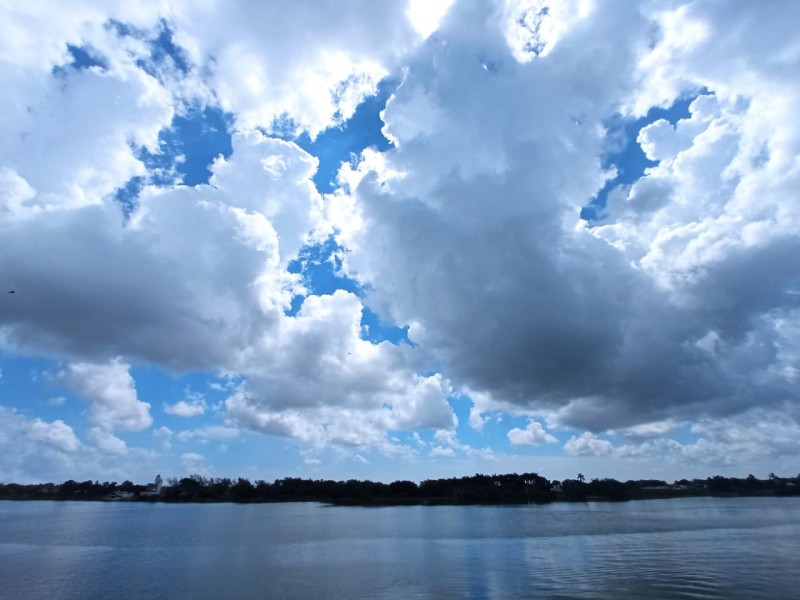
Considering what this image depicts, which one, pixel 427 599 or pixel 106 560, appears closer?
pixel 427 599

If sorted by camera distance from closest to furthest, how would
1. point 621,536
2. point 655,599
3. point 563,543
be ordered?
point 655,599, point 563,543, point 621,536

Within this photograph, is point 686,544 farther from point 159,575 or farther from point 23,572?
point 23,572

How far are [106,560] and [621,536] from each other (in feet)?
202

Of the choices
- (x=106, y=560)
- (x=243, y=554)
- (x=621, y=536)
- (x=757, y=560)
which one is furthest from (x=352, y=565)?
(x=621, y=536)

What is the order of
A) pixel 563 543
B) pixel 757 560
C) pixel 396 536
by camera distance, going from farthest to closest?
1. pixel 396 536
2. pixel 563 543
3. pixel 757 560

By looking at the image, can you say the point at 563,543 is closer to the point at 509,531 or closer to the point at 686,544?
the point at 686,544

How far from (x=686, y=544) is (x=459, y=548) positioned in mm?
25426

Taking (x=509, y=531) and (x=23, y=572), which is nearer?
(x=23, y=572)

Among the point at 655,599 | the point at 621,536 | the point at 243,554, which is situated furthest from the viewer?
the point at 621,536

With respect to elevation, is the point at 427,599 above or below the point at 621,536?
below

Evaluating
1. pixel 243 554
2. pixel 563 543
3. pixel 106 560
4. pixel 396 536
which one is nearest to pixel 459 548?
pixel 563 543

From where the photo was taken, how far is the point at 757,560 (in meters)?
48.1

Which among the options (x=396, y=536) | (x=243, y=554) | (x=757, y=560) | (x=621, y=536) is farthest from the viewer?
(x=396, y=536)

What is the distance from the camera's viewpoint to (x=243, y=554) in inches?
2271
